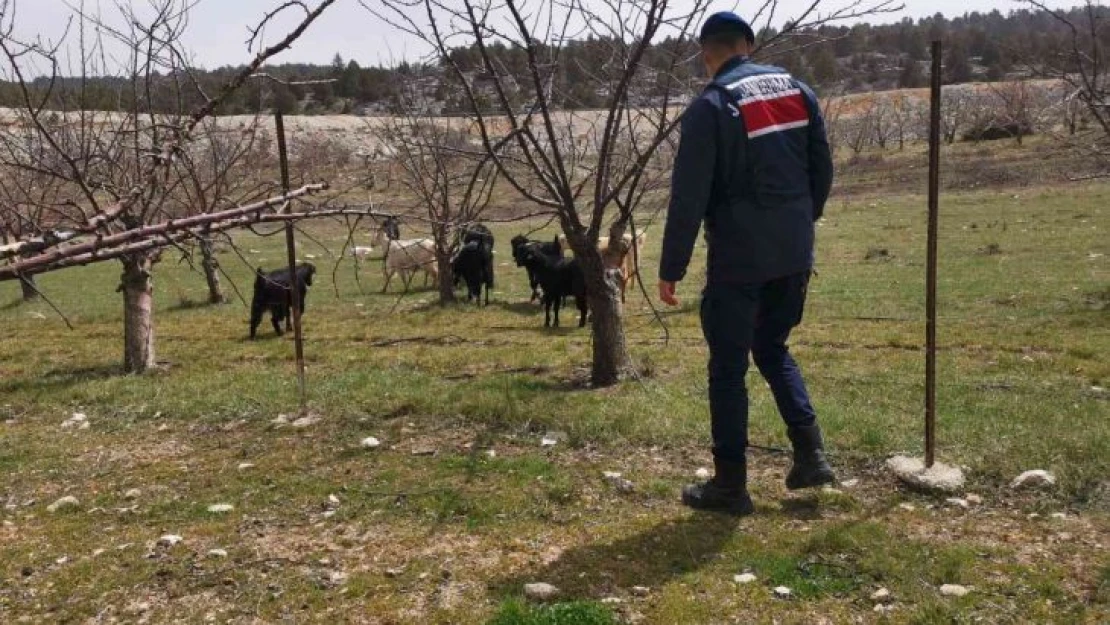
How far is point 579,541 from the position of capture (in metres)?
4.37

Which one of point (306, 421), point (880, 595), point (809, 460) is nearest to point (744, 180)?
point (809, 460)

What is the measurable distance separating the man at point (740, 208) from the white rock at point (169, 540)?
2689 mm

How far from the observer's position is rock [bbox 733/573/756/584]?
3.84 metres

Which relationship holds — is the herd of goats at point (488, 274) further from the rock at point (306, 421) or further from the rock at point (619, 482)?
the rock at point (619, 482)

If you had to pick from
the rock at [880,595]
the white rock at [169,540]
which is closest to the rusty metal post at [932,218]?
the rock at [880,595]

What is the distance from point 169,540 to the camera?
182 inches

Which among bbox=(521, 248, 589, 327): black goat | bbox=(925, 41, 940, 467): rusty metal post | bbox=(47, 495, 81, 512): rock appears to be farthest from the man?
bbox=(521, 248, 589, 327): black goat

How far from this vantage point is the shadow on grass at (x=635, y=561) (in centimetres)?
390

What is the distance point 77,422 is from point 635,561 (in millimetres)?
5595

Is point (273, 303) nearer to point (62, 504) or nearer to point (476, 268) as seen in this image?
point (476, 268)

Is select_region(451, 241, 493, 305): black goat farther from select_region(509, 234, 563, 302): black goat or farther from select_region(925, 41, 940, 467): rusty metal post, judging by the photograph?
select_region(925, 41, 940, 467): rusty metal post

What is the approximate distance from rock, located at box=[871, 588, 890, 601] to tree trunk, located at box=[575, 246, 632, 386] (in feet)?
12.6

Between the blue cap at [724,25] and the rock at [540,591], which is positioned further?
the blue cap at [724,25]

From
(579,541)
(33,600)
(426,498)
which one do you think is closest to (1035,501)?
(579,541)
